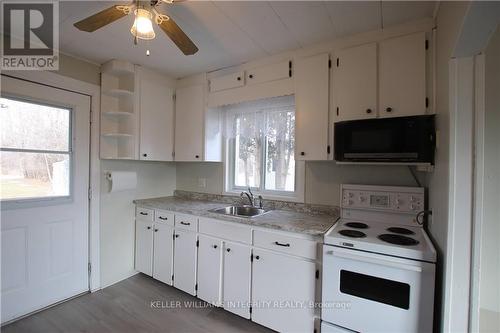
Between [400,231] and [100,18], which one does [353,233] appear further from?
[100,18]

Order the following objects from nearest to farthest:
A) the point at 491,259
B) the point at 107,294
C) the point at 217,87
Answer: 1. the point at 491,259
2. the point at 107,294
3. the point at 217,87

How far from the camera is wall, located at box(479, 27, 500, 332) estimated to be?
1106 mm

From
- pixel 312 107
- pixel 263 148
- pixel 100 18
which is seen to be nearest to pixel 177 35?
pixel 100 18

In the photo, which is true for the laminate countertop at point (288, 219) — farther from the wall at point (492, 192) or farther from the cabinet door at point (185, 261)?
the wall at point (492, 192)

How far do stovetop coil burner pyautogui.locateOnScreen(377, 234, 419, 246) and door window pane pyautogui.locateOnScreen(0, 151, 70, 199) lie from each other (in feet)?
8.83

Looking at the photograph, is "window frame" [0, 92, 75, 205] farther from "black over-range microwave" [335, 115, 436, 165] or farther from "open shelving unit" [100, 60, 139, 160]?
"black over-range microwave" [335, 115, 436, 165]

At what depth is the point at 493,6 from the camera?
80 centimetres

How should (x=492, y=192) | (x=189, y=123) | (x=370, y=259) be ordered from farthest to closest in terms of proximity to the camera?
(x=189, y=123) → (x=370, y=259) → (x=492, y=192)

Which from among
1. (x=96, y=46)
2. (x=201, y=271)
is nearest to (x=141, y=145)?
(x=96, y=46)

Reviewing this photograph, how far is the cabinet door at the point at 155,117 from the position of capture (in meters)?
2.52

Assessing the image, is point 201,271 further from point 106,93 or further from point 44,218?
point 106,93

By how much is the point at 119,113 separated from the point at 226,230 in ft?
5.25

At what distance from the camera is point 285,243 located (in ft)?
5.63

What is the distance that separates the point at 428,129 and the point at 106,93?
2848 millimetres
